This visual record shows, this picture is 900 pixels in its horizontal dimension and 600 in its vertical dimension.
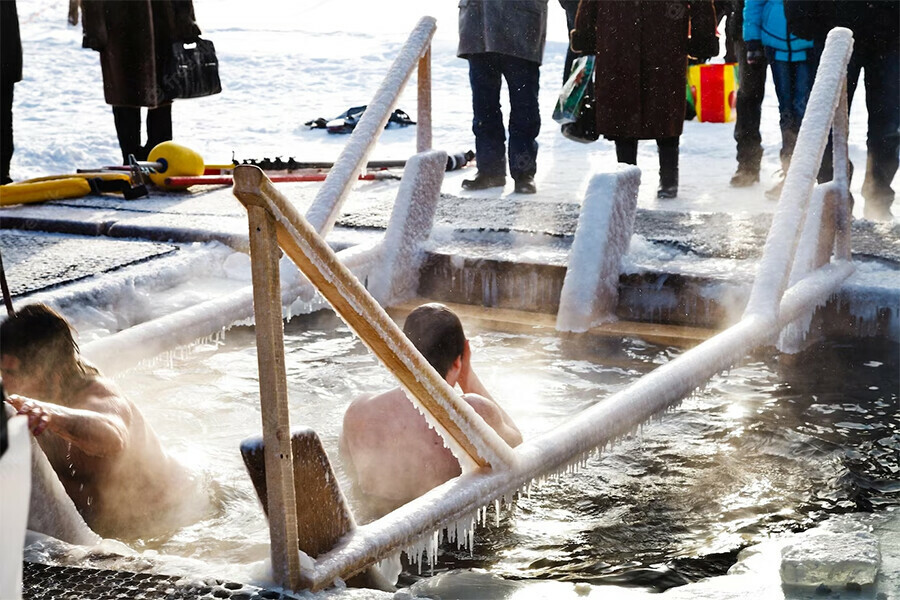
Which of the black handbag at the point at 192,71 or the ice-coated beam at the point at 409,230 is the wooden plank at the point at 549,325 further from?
the black handbag at the point at 192,71

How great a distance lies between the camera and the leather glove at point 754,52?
7.12 m

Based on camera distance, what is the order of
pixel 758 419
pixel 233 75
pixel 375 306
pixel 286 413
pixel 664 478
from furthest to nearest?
pixel 233 75
pixel 758 419
pixel 664 478
pixel 375 306
pixel 286 413

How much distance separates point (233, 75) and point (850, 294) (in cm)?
1258

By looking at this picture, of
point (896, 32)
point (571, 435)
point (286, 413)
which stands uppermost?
point (896, 32)

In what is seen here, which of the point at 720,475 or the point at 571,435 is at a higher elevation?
the point at 571,435

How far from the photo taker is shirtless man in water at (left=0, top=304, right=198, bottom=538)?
2664 millimetres

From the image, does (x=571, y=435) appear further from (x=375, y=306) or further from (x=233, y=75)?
(x=233, y=75)

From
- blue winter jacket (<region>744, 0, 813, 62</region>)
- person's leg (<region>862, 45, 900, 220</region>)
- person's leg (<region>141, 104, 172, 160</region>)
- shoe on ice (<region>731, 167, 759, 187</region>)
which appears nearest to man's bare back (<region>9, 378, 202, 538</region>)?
person's leg (<region>862, 45, 900, 220</region>)

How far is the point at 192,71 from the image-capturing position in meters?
8.11

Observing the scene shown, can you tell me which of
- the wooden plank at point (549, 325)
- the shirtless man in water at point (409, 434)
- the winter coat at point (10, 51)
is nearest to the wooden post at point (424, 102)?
the wooden plank at point (549, 325)

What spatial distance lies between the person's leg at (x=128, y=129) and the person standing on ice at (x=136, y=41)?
0.12m

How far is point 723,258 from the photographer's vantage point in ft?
17.3

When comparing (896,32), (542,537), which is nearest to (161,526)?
(542,537)

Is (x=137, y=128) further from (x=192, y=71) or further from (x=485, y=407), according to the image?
(x=485, y=407)
